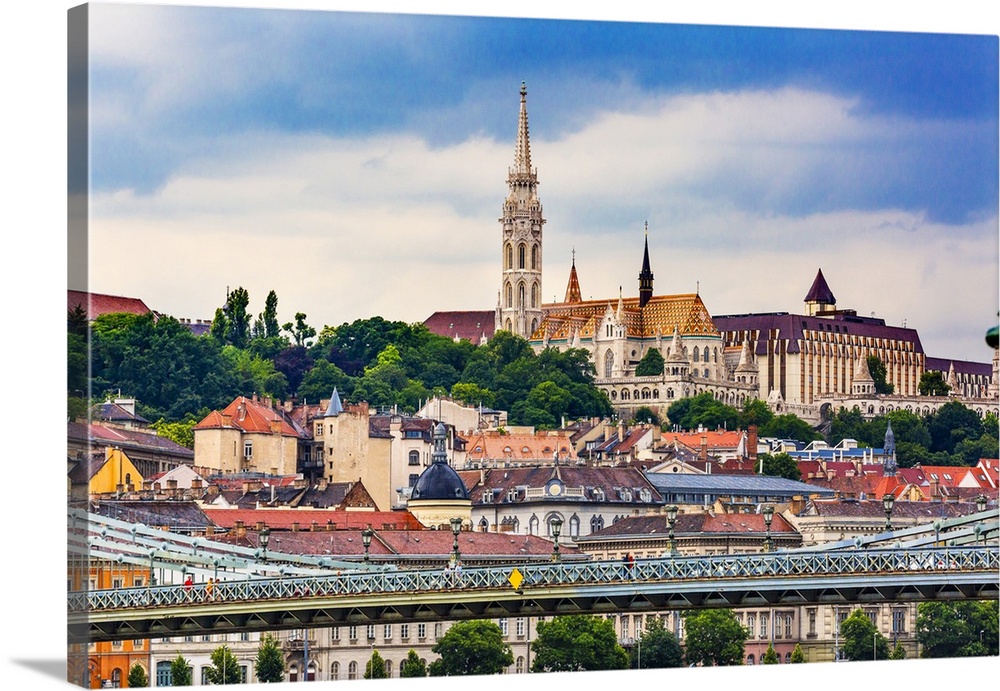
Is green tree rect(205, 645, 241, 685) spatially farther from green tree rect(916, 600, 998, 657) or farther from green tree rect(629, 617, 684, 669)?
green tree rect(916, 600, 998, 657)

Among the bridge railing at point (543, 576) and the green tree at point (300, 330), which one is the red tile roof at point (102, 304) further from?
the green tree at point (300, 330)

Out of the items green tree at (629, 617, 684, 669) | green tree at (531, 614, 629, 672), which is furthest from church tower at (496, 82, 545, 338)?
green tree at (629, 617, 684, 669)

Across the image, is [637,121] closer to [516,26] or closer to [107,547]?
[516,26]

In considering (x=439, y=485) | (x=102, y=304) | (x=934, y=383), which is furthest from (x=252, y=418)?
(x=102, y=304)

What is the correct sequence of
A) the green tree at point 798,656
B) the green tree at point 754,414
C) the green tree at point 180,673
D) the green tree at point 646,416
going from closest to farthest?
the green tree at point 180,673
the green tree at point 798,656
the green tree at point 754,414
the green tree at point 646,416

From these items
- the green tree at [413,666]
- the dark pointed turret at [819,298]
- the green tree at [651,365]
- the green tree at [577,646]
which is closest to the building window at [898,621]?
the dark pointed turret at [819,298]

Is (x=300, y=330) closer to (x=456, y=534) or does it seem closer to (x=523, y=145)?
(x=523, y=145)

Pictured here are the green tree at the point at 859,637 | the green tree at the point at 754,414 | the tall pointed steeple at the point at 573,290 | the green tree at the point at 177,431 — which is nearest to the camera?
the green tree at the point at 859,637

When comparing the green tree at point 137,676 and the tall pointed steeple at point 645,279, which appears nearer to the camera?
the green tree at point 137,676
